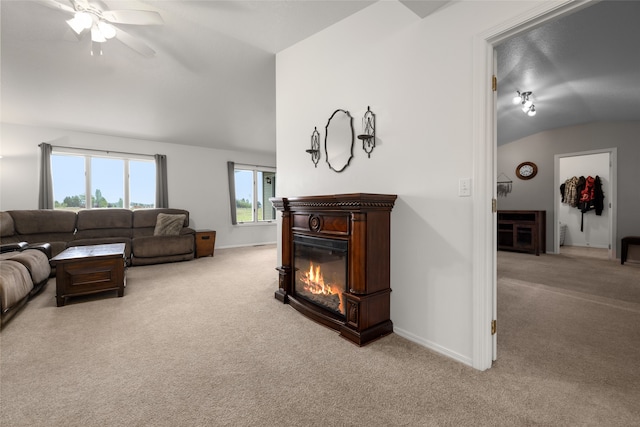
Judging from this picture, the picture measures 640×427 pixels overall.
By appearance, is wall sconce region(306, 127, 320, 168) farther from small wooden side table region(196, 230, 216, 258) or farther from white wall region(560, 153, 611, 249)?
white wall region(560, 153, 611, 249)

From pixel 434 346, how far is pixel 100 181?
6388 millimetres

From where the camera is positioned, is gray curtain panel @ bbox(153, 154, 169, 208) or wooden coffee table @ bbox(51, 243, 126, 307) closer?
wooden coffee table @ bbox(51, 243, 126, 307)

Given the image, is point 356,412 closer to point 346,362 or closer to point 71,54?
point 346,362

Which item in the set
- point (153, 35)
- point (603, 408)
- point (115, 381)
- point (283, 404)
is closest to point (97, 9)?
point (153, 35)

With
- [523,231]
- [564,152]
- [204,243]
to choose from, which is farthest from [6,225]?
[564,152]

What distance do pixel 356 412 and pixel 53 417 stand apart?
1414 mm

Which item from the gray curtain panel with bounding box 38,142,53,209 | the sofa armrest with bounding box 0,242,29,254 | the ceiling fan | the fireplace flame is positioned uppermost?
the ceiling fan

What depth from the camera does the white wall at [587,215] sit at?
6.45 metres

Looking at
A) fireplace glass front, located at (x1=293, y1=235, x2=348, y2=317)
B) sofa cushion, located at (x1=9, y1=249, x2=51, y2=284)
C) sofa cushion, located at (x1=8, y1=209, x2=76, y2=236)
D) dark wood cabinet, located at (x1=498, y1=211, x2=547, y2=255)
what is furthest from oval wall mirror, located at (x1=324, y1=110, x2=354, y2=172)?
dark wood cabinet, located at (x1=498, y1=211, x2=547, y2=255)

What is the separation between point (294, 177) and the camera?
3135 millimetres

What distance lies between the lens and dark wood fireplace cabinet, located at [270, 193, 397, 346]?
1.99 meters

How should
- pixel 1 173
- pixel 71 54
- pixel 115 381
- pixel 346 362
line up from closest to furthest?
1. pixel 115 381
2. pixel 346 362
3. pixel 71 54
4. pixel 1 173

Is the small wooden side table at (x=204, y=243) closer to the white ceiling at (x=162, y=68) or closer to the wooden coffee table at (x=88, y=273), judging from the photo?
the white ceiling at (x=162, y=68)

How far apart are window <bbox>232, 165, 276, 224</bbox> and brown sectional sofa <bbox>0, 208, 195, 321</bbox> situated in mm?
1856
